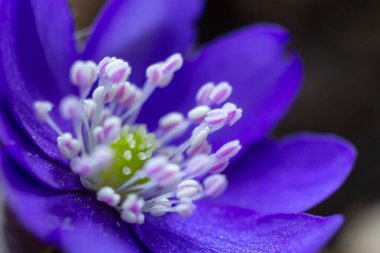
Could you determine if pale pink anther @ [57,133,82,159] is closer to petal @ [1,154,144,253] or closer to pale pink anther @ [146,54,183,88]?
petal @ [1,154,144,253]

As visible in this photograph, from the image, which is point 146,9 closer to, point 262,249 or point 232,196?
point 232,196

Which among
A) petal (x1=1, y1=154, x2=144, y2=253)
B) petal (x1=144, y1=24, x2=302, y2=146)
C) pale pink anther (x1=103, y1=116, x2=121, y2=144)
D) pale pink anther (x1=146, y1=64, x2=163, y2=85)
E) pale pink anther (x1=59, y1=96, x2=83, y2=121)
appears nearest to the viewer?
petal (x1=1, y1=154, x2=144, y2=253)

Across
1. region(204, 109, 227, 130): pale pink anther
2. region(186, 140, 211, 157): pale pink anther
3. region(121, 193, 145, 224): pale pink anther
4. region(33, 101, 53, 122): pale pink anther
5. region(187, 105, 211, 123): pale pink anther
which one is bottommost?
region(121, 193, 145, 224): pale pink anther

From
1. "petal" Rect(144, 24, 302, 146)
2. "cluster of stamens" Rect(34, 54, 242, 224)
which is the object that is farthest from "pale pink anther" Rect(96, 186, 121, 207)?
"petal" Rect(144, 24, 302, 146)

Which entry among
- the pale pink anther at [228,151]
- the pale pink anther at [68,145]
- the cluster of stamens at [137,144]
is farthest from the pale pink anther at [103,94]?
the pale pink anther at [228,151]

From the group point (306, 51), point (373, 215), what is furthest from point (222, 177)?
point (306, 51)

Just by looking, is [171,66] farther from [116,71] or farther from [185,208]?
[185,208]

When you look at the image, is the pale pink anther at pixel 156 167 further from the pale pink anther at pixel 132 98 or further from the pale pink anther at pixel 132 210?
the pale pink anther at pixel 132 98
